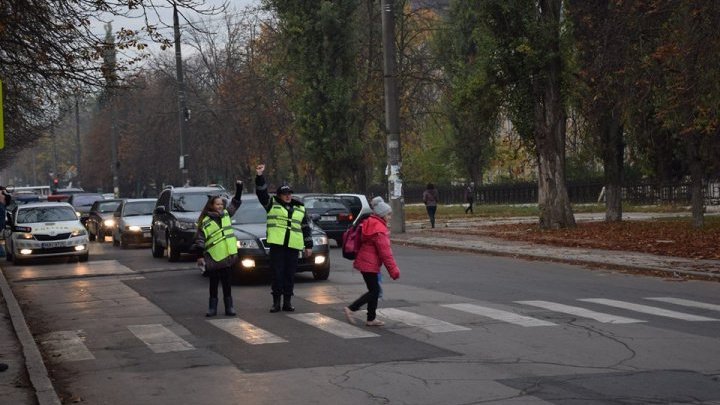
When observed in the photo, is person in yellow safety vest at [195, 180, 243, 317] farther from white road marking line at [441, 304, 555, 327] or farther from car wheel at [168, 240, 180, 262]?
car wheel at [168, 240, 180, 262]

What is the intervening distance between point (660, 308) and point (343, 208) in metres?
16.1

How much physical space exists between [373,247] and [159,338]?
2.75 m

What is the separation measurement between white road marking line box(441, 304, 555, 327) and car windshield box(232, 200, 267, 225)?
5.86 meters

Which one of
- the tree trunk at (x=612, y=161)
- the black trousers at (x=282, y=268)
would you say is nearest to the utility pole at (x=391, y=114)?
the tree trunk at (x=612, y=161)

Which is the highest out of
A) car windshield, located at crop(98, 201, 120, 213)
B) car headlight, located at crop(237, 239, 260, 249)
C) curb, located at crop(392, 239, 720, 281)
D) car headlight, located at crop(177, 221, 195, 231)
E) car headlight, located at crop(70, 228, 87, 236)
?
car windshield, located at crop(98, 201, 120, 213)

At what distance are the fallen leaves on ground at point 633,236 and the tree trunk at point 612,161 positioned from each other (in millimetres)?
824

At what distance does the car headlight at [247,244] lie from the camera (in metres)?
18.7

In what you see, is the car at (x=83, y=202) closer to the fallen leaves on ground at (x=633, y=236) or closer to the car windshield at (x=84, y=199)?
the car windshield at (x=84, y=199)

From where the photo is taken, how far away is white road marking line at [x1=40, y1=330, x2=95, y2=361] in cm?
1164

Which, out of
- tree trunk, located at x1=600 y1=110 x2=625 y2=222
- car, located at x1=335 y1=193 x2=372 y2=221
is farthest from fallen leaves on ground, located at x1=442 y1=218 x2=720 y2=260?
car, located at x1=335 y1=193 x2=372 y2=221

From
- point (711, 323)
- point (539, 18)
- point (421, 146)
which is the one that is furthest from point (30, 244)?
point (421, 146)

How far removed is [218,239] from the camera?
14609 millimetres

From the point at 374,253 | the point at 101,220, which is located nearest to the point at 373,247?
the point at 374,253

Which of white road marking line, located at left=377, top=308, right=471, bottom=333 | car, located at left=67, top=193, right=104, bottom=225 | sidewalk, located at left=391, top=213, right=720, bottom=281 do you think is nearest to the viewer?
white road marking line, located at left=377, top=308, right=471, bottom=333
